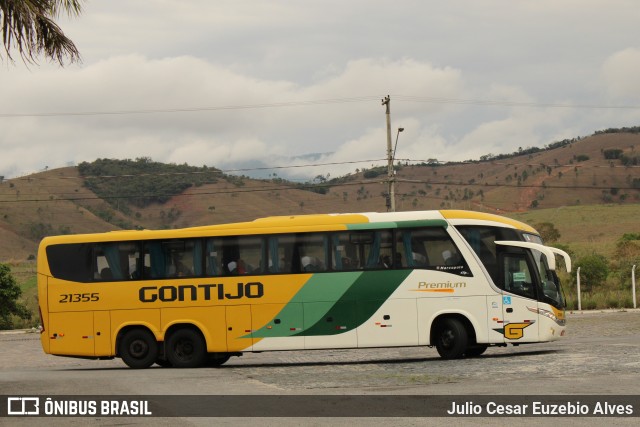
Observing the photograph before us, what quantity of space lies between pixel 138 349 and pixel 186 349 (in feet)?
3.74

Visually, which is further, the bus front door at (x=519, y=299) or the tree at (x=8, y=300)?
the tree at (x=8, y=300)

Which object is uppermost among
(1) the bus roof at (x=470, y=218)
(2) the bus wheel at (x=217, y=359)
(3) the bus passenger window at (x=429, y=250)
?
(1) the bus roof at (x=470, y=218)

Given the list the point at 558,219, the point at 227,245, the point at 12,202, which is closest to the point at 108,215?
the point at 12,202

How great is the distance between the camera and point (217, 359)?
978 inches

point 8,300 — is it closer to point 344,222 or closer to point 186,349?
point 186,349

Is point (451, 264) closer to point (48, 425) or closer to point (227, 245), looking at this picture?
point (227, 245)

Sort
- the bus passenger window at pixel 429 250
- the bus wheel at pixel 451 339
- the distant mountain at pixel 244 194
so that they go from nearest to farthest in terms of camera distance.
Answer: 1. the bus wheel at pixel 451 339
2. the bus passenger window at pixel 429 250
3. the distant mountain at pixel 244 194

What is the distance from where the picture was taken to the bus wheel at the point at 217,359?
24234mm

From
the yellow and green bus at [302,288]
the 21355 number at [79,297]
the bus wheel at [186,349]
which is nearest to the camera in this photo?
the yellow and green bus at [302,288]

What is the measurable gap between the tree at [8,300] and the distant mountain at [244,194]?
78.5 m

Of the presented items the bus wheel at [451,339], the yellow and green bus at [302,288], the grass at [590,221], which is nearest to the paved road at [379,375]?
the bus wheel at [451,339]

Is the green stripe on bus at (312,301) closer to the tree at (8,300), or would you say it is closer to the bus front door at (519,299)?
the bus front door at (519,299)

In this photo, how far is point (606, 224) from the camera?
106500 millimetres

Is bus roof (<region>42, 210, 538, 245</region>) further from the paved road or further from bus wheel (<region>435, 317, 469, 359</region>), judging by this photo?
the paved road
